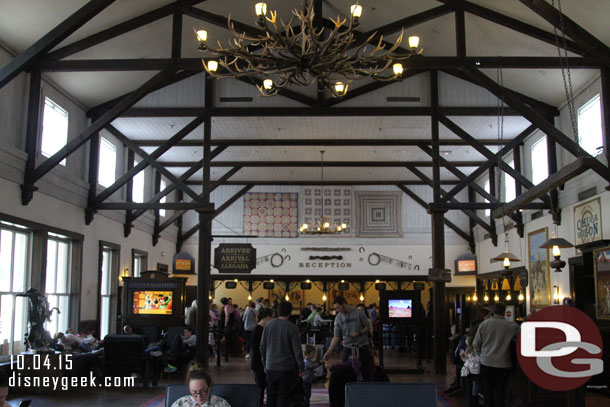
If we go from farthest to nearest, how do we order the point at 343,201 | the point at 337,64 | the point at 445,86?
the point at 343,201, the point at 445,86, the point at 337,64

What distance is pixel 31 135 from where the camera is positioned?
38.3ft

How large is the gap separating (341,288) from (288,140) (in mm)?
9061

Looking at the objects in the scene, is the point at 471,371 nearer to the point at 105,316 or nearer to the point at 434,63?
the point at 434,63

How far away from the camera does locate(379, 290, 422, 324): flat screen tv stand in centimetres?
1320

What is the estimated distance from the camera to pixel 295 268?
23297 mm

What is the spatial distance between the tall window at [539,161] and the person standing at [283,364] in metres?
11.0

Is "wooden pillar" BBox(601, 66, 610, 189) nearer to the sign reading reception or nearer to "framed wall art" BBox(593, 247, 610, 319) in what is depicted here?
the sign reading reception

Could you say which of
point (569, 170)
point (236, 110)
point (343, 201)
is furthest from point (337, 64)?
point (343, 201)

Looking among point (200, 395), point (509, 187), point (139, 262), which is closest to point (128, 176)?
point (139, 262)

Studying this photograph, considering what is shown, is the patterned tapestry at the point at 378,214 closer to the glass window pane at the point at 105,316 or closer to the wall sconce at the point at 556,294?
the wall sconce at the point at 556,294

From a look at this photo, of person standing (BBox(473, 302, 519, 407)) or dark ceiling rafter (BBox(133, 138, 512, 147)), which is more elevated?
dark ceiling rafter (BBox(133, 138, 512, 147))

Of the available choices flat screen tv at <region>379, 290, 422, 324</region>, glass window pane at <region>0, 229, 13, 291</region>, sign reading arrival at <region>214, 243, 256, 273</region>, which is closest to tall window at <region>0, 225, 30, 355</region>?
glass window pane at <region>0, 229, 13, 291</region>

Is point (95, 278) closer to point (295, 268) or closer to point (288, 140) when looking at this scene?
point (288, 140)

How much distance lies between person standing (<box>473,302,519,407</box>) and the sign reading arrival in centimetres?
951
